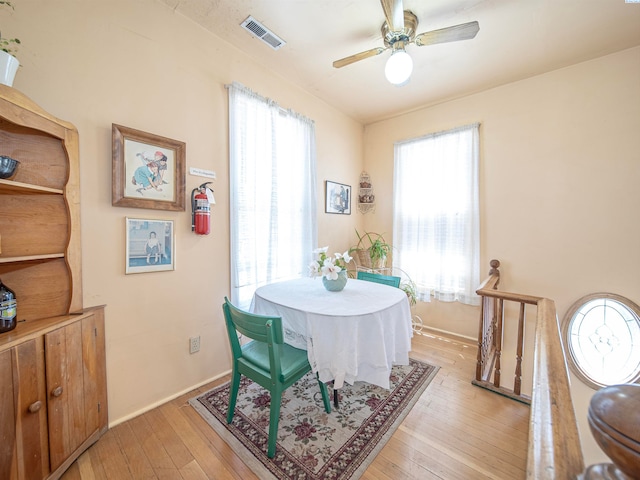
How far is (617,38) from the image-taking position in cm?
218

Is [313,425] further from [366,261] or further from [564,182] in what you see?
[564,182]

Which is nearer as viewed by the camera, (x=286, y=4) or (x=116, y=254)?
(x=116, y=254)

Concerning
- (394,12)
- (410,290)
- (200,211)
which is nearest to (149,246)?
(200,211)

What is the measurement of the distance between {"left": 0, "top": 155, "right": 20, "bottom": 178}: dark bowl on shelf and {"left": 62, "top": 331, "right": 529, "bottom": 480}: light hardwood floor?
1.57 m

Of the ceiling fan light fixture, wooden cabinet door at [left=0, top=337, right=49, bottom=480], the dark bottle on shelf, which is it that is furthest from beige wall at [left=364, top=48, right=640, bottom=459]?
the dark bottle on shelf

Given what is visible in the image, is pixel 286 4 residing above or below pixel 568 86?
above

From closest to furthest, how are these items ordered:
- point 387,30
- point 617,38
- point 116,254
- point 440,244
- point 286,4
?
point 116,254, point 286,4, point 387,30, point 617,38, point 440,244

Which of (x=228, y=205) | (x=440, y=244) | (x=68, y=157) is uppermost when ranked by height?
(x=68, y=157)

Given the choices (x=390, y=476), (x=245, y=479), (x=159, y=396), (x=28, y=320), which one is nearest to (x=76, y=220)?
(x=28, y=320)

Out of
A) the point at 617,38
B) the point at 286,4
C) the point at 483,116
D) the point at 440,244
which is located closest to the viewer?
the point at 286,4

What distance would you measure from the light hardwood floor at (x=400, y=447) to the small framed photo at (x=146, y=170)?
1.49 m

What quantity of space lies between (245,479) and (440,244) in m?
2.93

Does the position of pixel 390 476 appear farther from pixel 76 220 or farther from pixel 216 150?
pixel 216 150

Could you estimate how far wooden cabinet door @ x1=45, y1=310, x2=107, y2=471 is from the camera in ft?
4.30
